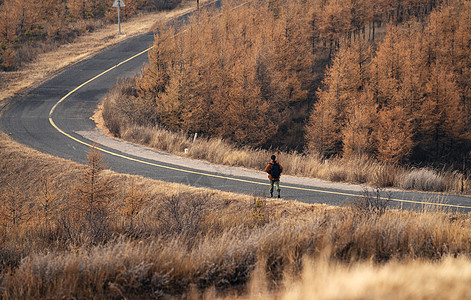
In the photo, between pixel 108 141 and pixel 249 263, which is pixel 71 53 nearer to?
pixel 108 141

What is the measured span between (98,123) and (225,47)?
18.8 m

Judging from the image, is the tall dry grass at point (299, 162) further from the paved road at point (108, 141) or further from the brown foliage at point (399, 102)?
the brown foliage at point (399, 102)

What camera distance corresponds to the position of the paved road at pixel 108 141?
13828 millimetres

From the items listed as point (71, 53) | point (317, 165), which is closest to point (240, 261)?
point (317, 165)

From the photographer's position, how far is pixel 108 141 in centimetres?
2306

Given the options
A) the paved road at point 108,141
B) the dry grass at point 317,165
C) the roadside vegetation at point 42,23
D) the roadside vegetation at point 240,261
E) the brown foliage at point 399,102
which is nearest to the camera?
the roadside vegetation at point 240,261

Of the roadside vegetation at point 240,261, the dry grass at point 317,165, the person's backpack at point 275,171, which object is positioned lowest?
the dry grass at point 317,165

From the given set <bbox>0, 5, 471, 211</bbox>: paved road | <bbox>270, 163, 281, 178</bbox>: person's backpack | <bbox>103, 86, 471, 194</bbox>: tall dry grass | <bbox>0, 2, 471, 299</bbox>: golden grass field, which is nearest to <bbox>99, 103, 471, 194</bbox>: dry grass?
<bbox>103, 86, 471, 194</bbox>: tall dry grass

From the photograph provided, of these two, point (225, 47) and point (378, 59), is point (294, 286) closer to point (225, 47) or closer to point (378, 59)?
point (225, 47)

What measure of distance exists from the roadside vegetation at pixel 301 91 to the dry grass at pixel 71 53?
8.32 m

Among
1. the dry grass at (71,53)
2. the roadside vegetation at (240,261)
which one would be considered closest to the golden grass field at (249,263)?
the roadside vegetation at (240,261)

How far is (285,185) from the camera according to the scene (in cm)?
1506

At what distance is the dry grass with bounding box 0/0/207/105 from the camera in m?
35.7

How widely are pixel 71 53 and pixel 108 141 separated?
81.4 feet
